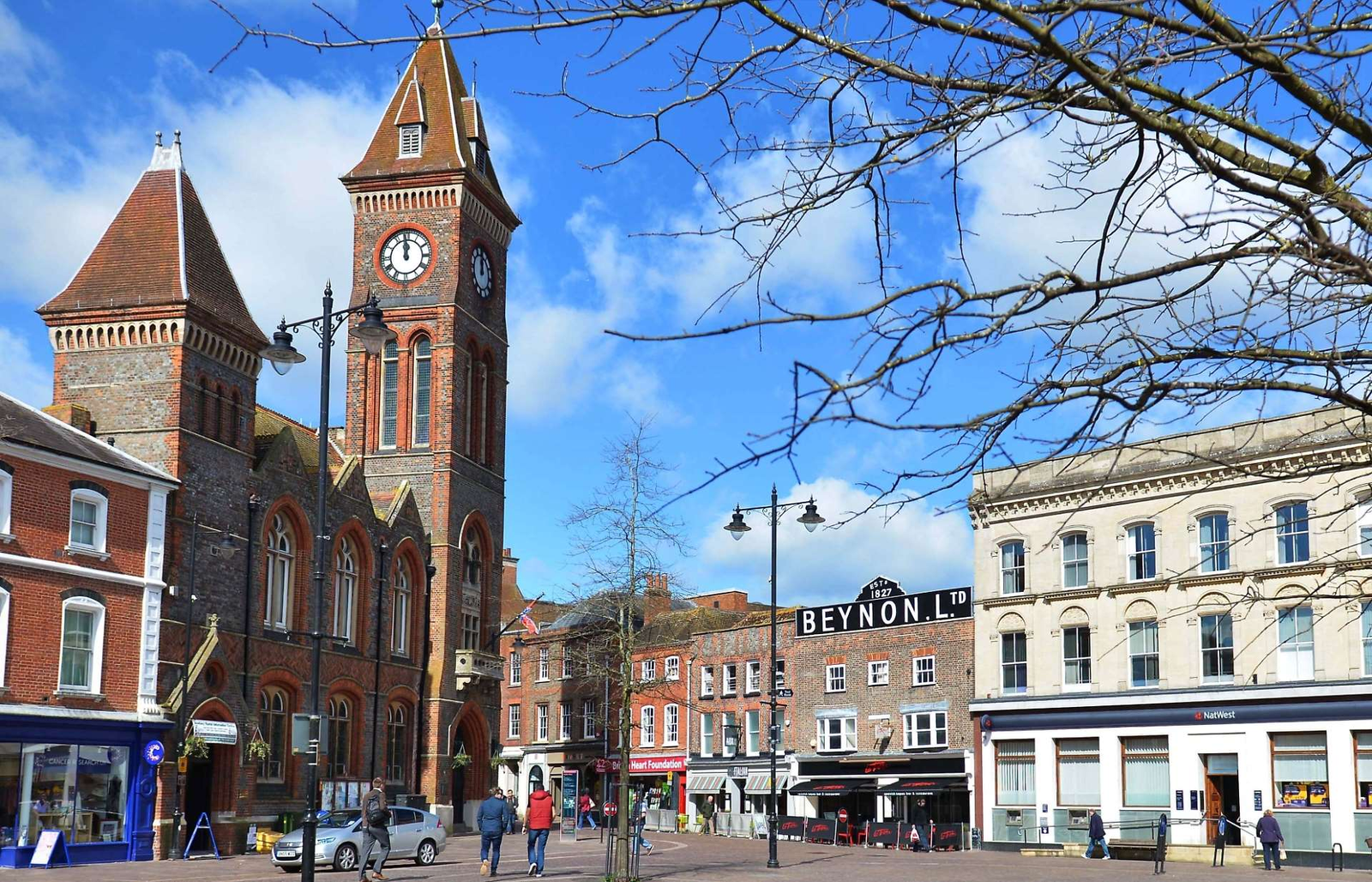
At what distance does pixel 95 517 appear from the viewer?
114 feet

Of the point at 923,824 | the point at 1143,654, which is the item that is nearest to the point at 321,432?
the point at 1143,654

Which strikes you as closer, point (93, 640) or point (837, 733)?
point (93, 640)

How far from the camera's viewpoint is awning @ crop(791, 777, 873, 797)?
179 ft

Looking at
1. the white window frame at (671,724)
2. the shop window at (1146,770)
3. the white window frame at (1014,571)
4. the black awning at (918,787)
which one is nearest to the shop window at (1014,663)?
the white window frame at (1014,571)

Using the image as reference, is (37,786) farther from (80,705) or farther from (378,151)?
(378,151)

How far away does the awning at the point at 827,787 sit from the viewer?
5456 cm

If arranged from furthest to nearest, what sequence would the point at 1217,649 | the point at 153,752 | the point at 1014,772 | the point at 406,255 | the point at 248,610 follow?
the point at 406,255 → the point at 1014,772 → the point at 1217,649 → the point at 248,610 → the point at 153,752

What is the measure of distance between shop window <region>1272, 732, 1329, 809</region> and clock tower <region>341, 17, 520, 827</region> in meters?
29.2

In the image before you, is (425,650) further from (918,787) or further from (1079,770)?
(1079,770)

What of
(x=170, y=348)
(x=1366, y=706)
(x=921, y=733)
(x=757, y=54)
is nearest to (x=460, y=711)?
(x=921, y=733)

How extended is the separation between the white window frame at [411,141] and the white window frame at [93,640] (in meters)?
29.5

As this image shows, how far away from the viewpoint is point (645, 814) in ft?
206

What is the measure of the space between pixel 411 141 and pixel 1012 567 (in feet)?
99.5

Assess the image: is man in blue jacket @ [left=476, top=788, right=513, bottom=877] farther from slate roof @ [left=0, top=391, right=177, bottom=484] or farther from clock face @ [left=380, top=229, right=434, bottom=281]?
clock face @ [left=380, top=229, right=434, bottom=281]
